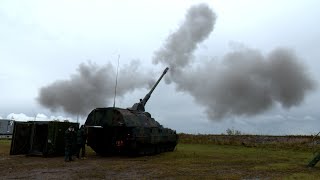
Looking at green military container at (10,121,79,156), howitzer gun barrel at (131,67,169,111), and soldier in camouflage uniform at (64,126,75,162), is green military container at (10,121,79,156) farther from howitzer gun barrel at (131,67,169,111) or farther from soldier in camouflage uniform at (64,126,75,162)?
howitzer gun barrel at (131,67,169,111)

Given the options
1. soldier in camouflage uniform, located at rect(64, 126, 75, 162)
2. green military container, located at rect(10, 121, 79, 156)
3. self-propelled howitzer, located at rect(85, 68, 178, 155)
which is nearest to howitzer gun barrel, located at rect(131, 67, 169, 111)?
self-propelled howitzer, located at rect(85, 68, 178, 155)

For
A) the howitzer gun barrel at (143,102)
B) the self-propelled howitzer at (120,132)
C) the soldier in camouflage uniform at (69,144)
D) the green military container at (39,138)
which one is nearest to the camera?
the soldier in camouflage uniform at (69,144)

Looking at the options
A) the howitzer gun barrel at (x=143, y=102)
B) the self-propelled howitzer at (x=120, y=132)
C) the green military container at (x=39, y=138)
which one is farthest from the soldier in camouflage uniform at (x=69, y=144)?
the howitzer gun barrel at (x=143, y=102)

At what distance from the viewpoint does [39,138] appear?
2309 cm

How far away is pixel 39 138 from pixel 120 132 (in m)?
4.47

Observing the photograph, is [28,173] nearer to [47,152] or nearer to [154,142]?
[47,152]

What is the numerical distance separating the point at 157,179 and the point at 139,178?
626 millimetres

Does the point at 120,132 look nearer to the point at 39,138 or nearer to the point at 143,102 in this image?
the point at 39,138

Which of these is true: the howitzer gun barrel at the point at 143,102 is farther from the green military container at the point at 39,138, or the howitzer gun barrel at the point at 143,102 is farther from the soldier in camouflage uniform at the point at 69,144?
the soldier in camouflage uniform at the point at 69,144

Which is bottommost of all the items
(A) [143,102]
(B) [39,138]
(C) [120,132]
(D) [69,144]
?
(D) [69,144]

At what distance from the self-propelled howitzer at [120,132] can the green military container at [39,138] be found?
131 cm

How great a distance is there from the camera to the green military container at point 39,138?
22391mm

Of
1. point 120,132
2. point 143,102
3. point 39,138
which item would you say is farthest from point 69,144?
point 143,102

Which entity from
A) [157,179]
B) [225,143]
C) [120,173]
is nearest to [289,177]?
[157,179]
